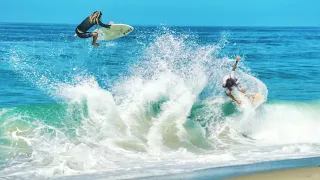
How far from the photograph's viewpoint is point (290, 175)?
32.2 feet

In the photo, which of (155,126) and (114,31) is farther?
(114,31)

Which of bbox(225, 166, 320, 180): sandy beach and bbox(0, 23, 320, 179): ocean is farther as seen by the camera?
bbox(0, 23, 320, 179): ocean

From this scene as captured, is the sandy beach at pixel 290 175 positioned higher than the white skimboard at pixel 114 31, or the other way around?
the white skimboard at pixel 114 31

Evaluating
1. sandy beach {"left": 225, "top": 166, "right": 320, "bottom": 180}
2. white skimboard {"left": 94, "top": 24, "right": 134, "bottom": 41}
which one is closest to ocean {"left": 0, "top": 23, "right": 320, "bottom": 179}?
sandy beach {"left": 225, "top": 166, "right": 320, "bottom": 180}

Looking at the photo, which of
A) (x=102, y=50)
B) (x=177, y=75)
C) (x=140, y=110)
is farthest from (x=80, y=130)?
(x=102, y=50)

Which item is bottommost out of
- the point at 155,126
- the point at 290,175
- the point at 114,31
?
the point at 290,175

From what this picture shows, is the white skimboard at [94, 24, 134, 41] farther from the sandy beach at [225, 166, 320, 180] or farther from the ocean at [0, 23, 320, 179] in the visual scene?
the sandy beach at [225, 166, 320, 180]

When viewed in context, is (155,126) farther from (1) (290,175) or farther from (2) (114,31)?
(1) (290,175)

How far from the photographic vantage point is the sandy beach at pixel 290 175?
9.61 metres

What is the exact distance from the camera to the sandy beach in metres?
9.61

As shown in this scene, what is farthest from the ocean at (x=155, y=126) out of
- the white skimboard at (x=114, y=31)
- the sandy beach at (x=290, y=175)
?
the white skimboard at (x=114, y=31)

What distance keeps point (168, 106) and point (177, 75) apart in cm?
147

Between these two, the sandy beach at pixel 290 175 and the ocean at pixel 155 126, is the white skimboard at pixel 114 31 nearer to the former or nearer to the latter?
the ocean at pixel 155 126

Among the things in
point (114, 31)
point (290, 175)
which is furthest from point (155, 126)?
point (290, 175)
